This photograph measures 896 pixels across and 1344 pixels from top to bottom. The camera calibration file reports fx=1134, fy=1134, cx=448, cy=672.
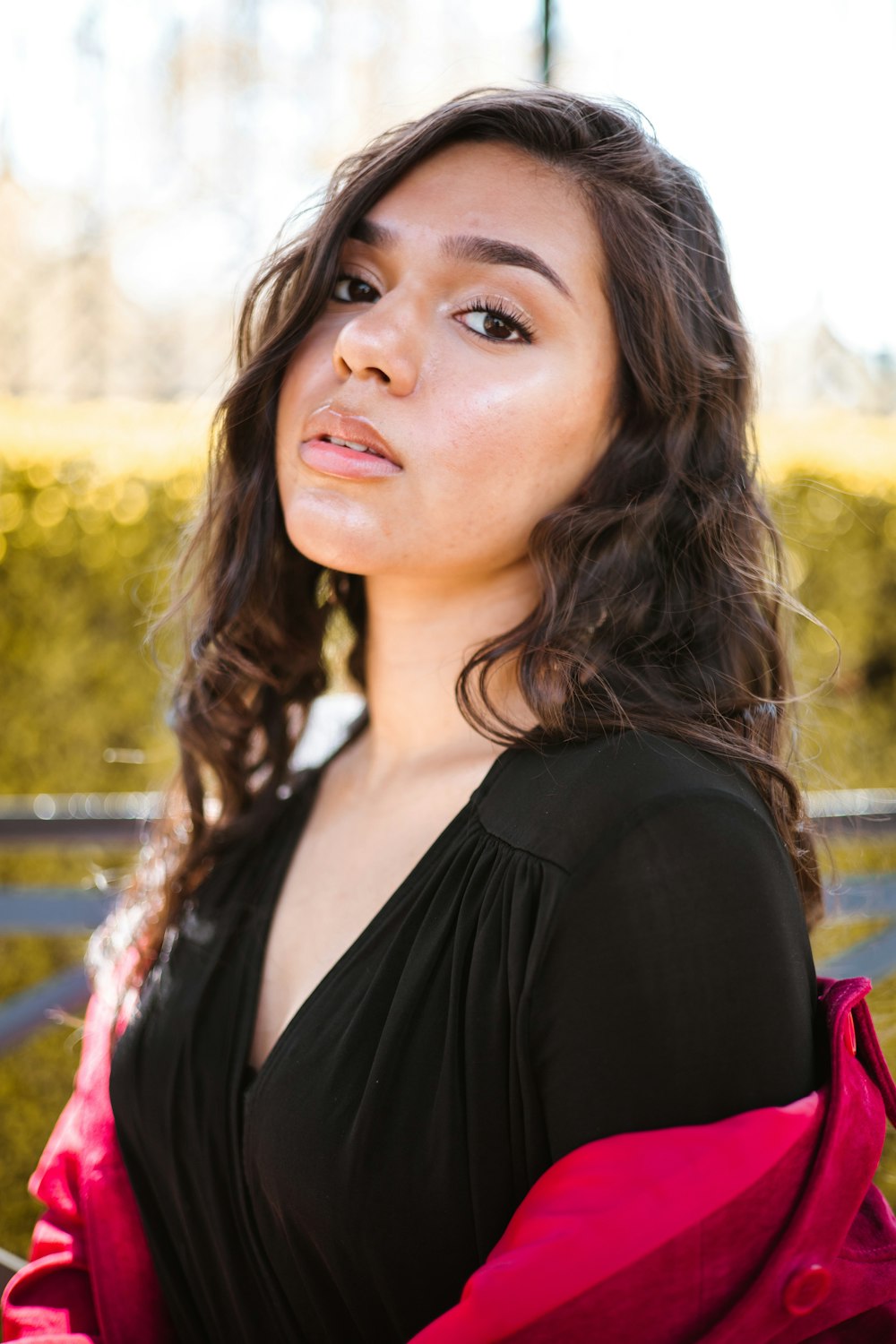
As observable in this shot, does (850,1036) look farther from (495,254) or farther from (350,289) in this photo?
(350,289)

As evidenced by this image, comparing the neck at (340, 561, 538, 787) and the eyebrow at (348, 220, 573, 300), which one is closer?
the eyebrow at (348, 220, 573, 300)

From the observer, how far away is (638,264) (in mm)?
1348

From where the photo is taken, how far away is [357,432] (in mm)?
1329

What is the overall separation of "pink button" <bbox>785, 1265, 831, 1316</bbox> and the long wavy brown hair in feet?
1.43

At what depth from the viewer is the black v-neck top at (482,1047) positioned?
1.03 metres

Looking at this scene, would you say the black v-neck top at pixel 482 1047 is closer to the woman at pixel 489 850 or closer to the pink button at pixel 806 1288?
the woman at pixel 489 850

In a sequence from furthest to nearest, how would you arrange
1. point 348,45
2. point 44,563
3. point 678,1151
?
point 348,45
point 44,563
point 678,1151

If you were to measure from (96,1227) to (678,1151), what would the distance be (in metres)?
0.82

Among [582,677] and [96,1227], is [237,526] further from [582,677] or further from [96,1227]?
[96,1227]

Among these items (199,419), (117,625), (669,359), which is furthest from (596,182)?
(199,419)

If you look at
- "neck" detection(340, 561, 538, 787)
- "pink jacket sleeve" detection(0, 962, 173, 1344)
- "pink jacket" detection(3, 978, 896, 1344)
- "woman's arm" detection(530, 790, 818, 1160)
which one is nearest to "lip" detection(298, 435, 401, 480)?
"neck" detection(340, 561, 538, 787)

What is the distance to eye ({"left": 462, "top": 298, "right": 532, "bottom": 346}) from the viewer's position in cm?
133

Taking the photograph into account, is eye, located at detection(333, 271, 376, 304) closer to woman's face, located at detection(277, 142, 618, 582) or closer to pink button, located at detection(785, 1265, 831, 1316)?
woman's face, located at detection(277, 142, 618, 582)

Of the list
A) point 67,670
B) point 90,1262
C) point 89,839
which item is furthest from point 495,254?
point 67,670
